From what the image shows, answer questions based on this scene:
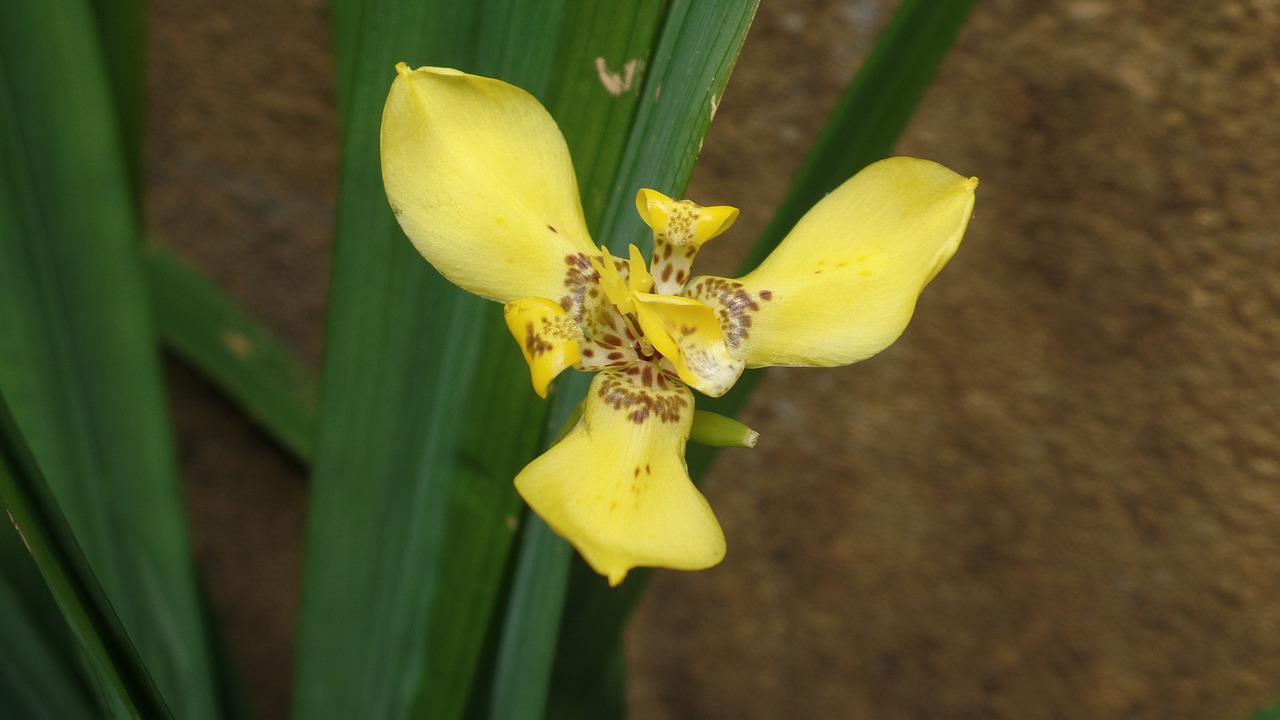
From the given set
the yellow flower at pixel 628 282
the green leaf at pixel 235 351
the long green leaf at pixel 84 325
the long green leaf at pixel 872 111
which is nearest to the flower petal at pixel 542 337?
the yellow flower at pixel 628 282

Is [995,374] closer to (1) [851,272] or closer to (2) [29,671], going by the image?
(1) [851,272]

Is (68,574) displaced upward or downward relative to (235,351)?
upward

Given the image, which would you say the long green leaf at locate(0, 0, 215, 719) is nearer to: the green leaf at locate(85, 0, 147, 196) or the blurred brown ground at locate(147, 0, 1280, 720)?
the green leaf at locate(85, 0, 147, 196)

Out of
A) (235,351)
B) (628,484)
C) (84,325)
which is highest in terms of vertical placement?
(628,484)

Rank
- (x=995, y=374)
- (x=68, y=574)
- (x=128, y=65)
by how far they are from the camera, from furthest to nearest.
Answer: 1. (x=995, y=374)
2. (x=128, y=65)
3. (x=68, y=574)

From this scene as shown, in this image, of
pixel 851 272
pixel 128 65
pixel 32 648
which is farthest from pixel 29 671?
pixel 851 272

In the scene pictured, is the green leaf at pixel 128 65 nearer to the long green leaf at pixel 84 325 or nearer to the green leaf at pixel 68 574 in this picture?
the long green leaf at pixel 84 325

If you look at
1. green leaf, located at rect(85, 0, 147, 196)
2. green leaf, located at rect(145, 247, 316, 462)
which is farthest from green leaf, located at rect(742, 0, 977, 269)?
green leaf, located at rect(145, 247, 316, 462)

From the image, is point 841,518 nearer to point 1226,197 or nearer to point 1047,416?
point 1047,416
